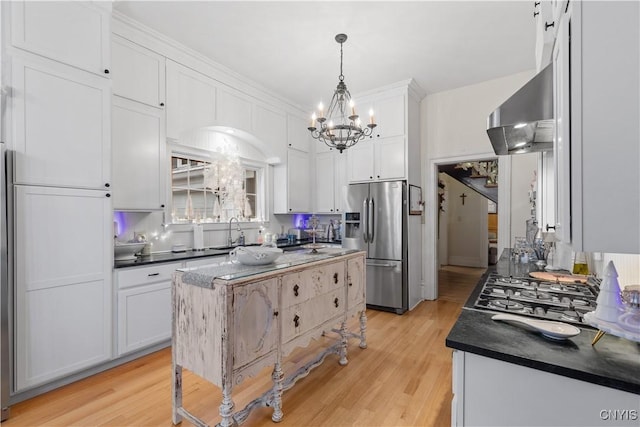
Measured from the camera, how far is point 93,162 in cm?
240

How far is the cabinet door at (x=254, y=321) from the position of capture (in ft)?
5.53

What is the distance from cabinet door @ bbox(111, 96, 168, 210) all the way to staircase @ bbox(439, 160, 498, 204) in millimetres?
5355

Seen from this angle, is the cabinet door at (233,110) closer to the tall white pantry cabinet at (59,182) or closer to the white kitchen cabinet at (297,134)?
the white kitchen cabinet at (297,134)

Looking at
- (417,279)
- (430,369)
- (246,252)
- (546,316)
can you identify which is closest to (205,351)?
(246,252)

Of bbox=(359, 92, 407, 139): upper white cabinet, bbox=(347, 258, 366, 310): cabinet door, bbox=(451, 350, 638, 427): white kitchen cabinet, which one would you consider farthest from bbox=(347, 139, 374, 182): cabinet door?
bbox=(451, 350, 638, 427): white kitchen cabinet

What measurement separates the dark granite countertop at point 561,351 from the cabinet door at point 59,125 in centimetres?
277

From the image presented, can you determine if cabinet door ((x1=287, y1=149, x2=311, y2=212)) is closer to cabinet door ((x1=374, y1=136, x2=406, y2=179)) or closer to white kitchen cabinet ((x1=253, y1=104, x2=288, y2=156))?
white kitchen cabinet ((x1=253, y1=104, x2=288, y2=156))

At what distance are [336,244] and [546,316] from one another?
354 cm

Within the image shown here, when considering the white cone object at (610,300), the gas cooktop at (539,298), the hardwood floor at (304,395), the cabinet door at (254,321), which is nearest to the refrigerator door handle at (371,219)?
the hardwood floor at (304,395)

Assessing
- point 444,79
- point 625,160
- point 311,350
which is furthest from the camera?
point 444,79

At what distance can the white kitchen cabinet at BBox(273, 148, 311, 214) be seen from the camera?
4805mm

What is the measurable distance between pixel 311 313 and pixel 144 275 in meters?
1.63

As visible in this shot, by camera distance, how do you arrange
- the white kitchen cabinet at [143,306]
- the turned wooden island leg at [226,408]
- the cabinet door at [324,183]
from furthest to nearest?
the cabinet door at [324,183]
the white kitchen cabinet at [143,306]
the turned wooden island leg at [226,408]

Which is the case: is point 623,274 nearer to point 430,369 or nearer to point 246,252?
point 430,369
